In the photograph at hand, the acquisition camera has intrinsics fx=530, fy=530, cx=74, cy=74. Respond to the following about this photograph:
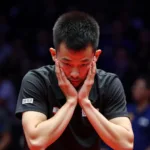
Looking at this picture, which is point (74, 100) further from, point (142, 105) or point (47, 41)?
point (47, 41)

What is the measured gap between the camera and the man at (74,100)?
3957 mm

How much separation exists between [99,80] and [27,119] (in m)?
0.69

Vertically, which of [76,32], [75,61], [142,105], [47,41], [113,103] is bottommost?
[142,105]

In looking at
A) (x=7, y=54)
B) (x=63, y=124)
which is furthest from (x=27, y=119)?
(x=7, y=54)

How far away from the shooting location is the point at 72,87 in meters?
4.11

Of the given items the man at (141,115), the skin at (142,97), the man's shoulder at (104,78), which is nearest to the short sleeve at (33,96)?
the man's shoulder at (104,78)

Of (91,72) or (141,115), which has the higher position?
(91,72)

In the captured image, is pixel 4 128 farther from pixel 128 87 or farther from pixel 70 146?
pixel 70 146

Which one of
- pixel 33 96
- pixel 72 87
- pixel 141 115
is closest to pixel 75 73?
pixel 72 87

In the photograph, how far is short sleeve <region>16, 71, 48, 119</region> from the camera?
409 centimetres

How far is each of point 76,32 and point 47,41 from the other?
248 inches

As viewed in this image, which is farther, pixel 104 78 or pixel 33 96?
pixel 104 78

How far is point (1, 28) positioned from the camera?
10656 millimetres

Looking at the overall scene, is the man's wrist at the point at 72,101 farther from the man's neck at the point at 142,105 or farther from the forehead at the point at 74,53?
the man's neck at the point at 142,105
